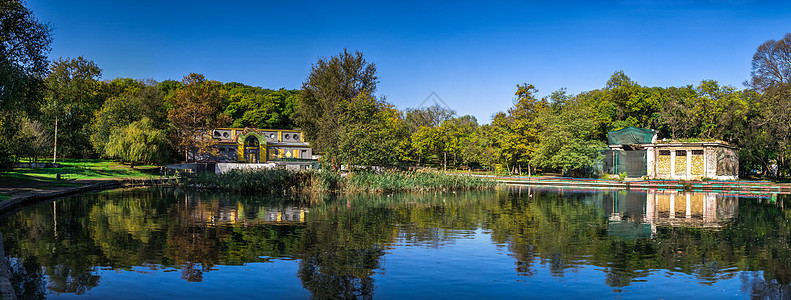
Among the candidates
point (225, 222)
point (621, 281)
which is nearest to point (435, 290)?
point (621, 281)

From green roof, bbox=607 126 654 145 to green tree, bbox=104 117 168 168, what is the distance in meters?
44.7

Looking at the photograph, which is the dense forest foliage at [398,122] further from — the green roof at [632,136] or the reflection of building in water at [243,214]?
the reflection of building in water at [243,214]

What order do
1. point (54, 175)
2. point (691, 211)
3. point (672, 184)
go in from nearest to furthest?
point (691, 211), point (54, 175), point (672, 184)

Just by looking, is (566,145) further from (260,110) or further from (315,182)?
(260,110)

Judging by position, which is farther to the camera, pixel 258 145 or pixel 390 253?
pixel 258 145

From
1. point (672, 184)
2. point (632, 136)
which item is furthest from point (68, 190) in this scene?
point (632, 136)

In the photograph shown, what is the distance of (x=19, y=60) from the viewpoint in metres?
26.4

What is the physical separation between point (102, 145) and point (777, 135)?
223ft

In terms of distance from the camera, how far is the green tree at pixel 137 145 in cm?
4731

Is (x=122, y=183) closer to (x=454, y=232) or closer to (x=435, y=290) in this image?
(x=454, y=232)

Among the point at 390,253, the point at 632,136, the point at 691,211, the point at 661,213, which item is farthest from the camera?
the point at 632,136

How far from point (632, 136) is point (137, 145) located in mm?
47189

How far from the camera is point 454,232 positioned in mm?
17219

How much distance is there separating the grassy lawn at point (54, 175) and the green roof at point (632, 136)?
4495 cm
